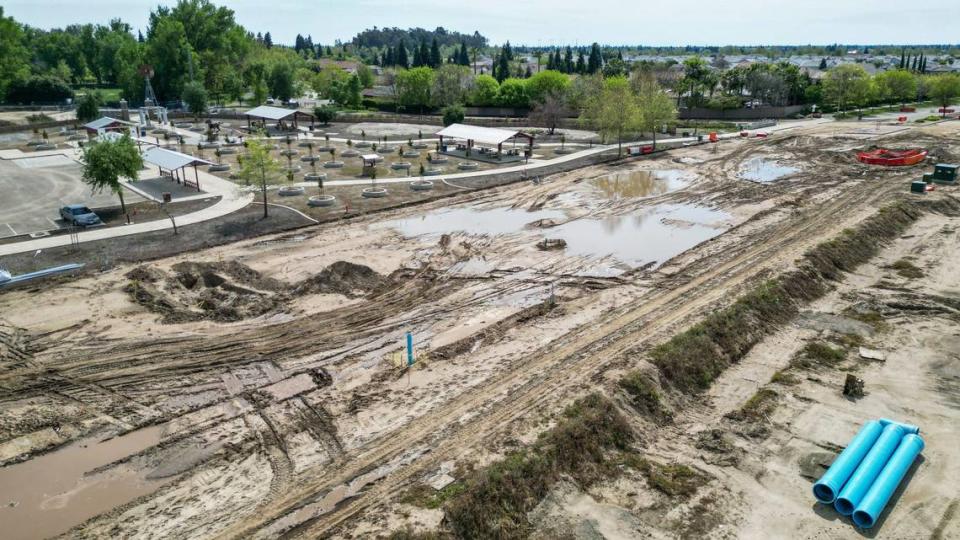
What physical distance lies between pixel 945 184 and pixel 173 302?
47.4 metres

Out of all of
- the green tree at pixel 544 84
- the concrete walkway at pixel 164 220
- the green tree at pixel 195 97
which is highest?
the green tree at pixel 544 84

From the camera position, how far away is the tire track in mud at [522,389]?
13.0 m

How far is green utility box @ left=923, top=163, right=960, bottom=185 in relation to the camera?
41.1m

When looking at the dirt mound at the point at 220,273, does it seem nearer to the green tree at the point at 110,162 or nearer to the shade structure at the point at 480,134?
the green tree at the point at 110,162

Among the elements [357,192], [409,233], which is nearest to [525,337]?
[409,233]

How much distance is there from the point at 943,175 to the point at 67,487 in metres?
50.7

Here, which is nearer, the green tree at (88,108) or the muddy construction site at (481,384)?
the muddy construction site at (481,384)

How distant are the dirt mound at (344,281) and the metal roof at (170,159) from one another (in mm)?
18515

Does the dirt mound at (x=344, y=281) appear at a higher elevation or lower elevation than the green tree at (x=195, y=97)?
lower

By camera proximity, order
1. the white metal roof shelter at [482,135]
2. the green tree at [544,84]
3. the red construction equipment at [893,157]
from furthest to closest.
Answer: the green tree at [544,84] → the white metal roof shelter at [482,135] → the red construction equipment at [893,157]

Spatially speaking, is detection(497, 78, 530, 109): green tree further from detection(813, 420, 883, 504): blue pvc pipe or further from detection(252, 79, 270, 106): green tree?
detection(813, 420, 883, 504): blue pvc pipe

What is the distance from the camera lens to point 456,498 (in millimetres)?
12555

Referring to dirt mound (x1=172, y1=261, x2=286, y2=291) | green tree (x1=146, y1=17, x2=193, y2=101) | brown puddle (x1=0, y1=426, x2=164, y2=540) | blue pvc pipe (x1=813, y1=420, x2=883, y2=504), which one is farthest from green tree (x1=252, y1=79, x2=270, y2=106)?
blue pvc pipe (x1=813, y1=420, x2=883, y2=504)

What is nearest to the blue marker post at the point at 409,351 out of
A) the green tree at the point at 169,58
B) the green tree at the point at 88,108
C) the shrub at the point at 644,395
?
the shrub at the point at 644,395
